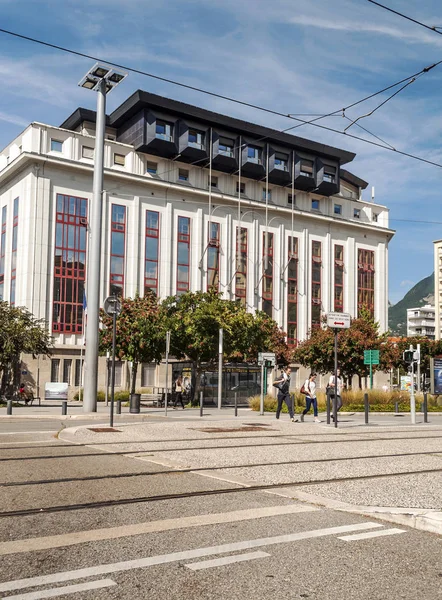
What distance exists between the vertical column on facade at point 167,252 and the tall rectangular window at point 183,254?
61 centimetres

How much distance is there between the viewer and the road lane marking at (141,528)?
18.1 feet

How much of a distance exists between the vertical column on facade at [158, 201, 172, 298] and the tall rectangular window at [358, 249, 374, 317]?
2344 centimetres

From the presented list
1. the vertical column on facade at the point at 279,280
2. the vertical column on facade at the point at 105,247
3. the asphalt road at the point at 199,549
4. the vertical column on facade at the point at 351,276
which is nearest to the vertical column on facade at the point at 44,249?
the vertical column on facade at the point at 105,247

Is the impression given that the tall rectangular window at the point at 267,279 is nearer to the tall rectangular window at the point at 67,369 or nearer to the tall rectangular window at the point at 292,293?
the tall rectangular window at the point at 292,293

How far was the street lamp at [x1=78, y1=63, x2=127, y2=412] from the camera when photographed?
25281mm

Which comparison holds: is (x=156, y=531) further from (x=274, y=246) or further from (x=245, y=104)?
(x=274, y=246)

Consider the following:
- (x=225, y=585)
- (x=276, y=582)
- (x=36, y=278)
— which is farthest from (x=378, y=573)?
(x=36, y=278)

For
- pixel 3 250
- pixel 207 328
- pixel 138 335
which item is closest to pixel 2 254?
pixel 3 250

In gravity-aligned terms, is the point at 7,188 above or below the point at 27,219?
above

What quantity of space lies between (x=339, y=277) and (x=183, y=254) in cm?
1961

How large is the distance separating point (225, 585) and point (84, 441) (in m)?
10.0

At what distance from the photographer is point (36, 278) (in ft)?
175

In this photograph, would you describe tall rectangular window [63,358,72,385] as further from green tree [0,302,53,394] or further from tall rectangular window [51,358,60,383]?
green tree [0,302,53,394]

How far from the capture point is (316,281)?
7075 cm
